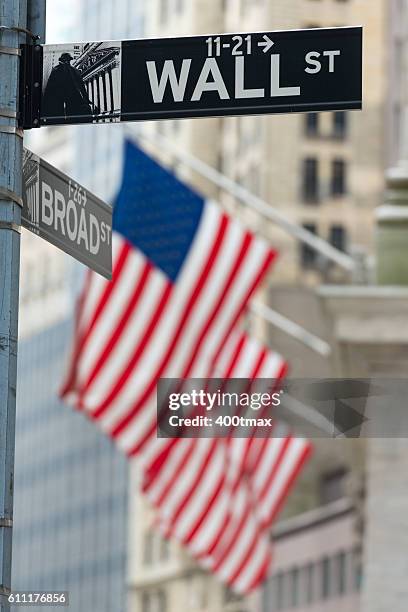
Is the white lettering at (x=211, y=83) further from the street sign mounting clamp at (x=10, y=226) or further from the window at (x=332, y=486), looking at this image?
the window at (x=332, y=486)

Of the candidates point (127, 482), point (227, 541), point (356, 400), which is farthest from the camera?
point (127, 482)

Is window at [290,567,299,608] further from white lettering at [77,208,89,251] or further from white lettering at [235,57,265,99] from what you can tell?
white lettering at [235,57,265,99]

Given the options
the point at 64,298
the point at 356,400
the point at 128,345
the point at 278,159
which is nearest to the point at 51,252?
the point at 64,298

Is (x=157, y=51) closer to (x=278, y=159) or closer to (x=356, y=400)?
(x=356, y=400)

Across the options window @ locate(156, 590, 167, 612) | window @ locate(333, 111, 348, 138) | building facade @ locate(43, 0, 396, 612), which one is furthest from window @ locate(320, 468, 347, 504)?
window @ locate(156, 590, 167, 612)

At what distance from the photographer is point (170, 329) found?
29.3m

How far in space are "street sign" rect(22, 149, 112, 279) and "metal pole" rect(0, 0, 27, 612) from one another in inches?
8.0

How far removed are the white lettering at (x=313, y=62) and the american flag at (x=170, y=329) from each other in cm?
1831

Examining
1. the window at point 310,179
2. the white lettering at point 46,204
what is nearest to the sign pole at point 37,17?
the white lettering at point 46,204

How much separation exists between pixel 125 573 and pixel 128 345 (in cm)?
8804

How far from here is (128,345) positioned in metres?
29.0

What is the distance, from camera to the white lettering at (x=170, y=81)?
283 inches

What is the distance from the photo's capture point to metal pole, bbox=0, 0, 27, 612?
6750 millimetres

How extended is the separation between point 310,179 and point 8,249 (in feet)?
280
